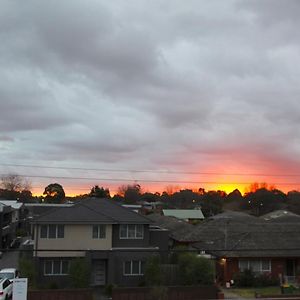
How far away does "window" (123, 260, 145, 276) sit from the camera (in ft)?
134

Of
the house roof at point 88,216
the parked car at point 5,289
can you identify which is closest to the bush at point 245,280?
the house roof at point 88,216

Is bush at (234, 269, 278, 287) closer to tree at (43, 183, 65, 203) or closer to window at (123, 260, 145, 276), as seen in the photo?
window at (123, 260, 145, 276)

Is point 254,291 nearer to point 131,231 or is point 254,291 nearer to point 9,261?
point 131,231

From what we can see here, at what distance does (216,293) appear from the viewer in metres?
34.4

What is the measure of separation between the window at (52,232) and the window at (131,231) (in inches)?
200

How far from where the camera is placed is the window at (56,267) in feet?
131

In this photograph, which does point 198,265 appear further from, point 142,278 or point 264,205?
point 264,205

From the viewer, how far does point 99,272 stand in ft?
137

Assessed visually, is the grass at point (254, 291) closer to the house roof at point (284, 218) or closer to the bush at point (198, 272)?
the bush at point (198, 272)

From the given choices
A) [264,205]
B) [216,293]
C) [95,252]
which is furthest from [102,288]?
[264,205]

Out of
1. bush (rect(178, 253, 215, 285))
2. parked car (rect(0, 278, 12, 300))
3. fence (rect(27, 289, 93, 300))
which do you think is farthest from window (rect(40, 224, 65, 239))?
bush (rect(178, 253, 215, 285))

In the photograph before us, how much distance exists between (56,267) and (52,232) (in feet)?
9.54

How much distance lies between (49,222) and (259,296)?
57.5 feet

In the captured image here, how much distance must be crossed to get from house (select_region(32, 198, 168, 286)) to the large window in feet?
24.7
